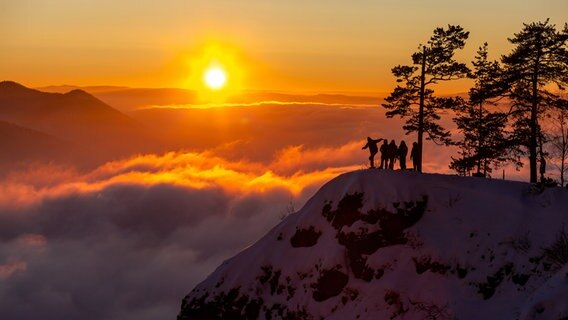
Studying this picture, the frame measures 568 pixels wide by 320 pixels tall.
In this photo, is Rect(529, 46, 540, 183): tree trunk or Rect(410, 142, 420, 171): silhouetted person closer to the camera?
Rect(410, 142, 420, 171): silhouetted person

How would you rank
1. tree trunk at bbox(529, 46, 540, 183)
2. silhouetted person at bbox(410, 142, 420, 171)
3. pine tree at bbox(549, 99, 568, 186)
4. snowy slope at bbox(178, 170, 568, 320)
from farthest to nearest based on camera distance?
1. pine tree at bbox(549, 99, 568, 186)
2. tree trunk at bbox(529, 46, 540, 183)
3. silhouetted person at bbox(410, 142, 420, 171)
4. snowy slope at bbox(178, 170, 568, 320)

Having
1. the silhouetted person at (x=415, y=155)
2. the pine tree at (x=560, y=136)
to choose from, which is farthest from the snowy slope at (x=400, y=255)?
the pine tree at (x=560, y=136)

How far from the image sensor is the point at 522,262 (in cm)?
3834

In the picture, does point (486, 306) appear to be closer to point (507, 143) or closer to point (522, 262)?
point (522, 262)

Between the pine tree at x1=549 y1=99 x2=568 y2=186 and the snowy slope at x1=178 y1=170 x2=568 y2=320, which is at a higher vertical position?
the pine tree at x1=549 y1=99 x2=568 y2=186

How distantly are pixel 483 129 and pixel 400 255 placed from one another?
19871 millimetres

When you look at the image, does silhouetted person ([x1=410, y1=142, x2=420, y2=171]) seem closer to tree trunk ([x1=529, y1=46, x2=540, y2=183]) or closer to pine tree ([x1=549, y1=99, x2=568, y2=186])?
tree trunk ([x1=529, y1=46, x2=540, y2=183])

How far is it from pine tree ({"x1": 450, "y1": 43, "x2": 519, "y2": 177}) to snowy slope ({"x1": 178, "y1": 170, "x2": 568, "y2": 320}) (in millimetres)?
7127

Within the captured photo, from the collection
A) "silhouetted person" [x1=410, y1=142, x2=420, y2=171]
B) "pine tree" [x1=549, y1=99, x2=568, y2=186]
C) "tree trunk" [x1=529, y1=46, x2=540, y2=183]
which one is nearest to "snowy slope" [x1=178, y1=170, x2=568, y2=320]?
"silhouetted person" [x1=410, y1=142, x2=420, y2=171]

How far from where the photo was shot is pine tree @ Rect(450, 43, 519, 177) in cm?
5178

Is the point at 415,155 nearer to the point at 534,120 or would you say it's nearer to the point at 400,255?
the point at 534,120

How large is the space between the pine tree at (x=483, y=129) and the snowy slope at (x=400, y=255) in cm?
713

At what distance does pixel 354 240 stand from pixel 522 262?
987cm

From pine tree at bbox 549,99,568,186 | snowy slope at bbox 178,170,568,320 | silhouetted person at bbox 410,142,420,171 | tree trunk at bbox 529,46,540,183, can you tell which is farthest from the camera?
pine tree at bbox 549,99,568,186
